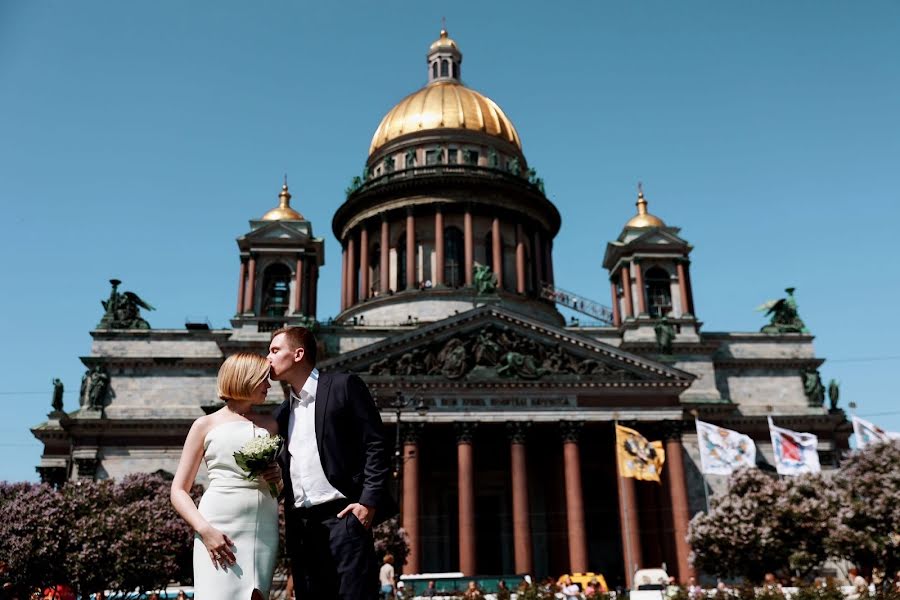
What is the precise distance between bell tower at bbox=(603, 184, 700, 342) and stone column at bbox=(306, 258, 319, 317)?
20236mm

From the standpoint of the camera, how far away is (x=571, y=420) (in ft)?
144

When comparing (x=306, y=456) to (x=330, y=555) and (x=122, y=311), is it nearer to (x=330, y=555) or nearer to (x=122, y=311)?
(x=330, y=555)

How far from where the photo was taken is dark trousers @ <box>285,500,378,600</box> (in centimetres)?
568

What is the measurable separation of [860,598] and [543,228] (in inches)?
2049

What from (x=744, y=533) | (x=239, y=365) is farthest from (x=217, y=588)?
(x=744, y=533)

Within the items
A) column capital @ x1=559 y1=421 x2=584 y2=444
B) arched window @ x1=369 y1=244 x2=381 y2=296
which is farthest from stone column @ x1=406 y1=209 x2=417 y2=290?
column capital @ x1=559 y1=421 x2=584 y2=444

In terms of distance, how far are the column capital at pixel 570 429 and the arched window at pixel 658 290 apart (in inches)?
567

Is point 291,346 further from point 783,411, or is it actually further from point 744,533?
point 783,411

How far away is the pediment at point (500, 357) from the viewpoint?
43.9 m

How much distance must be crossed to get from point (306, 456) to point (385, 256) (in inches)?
2161

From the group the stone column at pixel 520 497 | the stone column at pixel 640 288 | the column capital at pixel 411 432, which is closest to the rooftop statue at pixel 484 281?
the stone column at pixel 640 288

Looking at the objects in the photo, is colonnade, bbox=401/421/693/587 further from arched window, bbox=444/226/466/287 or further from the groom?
the groom

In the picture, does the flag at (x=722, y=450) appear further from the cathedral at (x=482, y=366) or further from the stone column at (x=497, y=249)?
the stone column at (x=497, y=249)

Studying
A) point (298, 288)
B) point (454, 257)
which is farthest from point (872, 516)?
point (454, 257)
